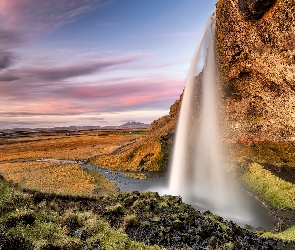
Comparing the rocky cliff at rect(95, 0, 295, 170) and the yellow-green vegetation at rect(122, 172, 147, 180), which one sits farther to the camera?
the yellow-green vegetation at rect(122, 172, 147, 180)

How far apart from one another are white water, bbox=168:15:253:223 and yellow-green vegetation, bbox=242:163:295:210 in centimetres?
244

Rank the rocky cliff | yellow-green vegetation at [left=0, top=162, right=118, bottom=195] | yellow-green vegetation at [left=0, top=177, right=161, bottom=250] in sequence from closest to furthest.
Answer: yellow-green vegetation at [left=0, top=177, right=161, bottom=250] < the rocky cliff < yellow-green vegetation at [left=0, top=162, right=118, bottom=195]

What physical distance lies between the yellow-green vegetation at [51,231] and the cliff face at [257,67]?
26.6 metres

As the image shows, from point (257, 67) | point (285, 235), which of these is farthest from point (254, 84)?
point (285, 235)

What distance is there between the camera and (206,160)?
164 ft

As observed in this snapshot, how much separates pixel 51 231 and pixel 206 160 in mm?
38397

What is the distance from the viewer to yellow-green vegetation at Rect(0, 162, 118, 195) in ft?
119

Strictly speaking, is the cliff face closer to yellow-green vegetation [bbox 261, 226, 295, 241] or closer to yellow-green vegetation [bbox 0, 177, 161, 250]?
yellow-green vegetation [bbox 261, 226, 295, 241]

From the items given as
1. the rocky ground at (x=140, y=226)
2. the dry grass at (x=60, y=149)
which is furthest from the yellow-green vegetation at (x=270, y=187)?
the dry grass at (x=60, y=149)

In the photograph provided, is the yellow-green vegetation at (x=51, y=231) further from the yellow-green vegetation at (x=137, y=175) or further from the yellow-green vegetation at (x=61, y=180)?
the yellow-green vegetation at (x=137, y=175)

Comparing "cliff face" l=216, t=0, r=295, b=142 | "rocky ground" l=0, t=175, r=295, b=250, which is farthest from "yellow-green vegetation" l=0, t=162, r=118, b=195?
"cliff face" l=216, t=0, r=295, b=142

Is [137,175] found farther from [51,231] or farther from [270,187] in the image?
[51,231]

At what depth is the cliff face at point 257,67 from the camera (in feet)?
103

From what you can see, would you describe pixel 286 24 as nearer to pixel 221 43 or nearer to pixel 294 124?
pixel 221 43
